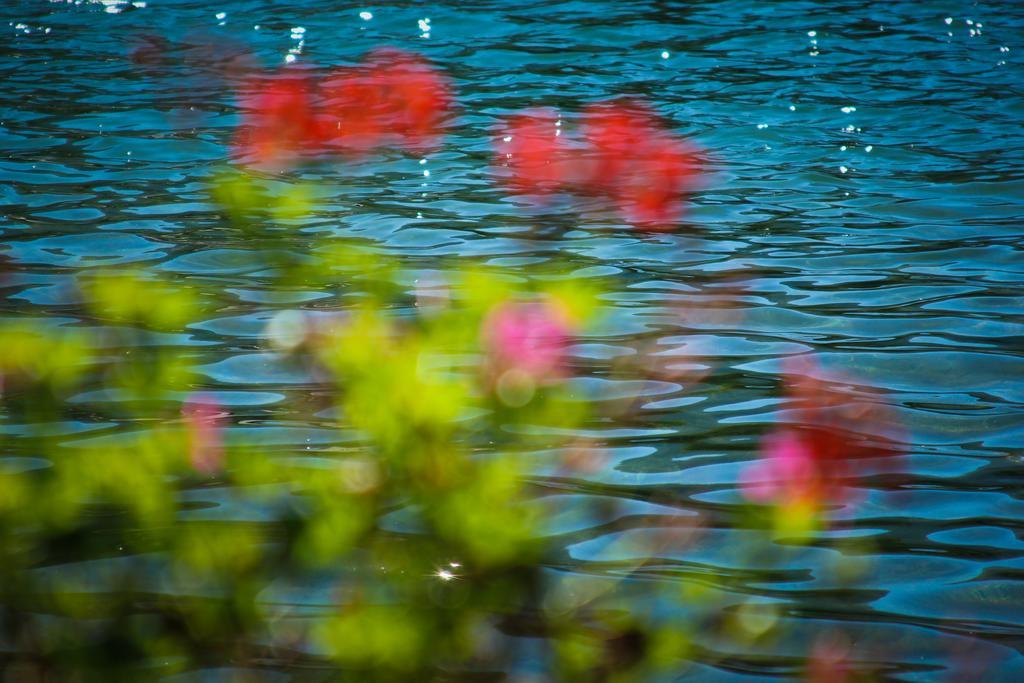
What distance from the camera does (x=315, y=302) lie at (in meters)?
3.95

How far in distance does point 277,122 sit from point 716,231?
144 inches

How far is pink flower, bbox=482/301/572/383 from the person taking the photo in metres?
3.35

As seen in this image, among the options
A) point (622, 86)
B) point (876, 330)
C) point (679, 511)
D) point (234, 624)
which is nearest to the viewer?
point (234, 624)

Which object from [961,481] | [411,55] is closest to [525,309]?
[961,481]

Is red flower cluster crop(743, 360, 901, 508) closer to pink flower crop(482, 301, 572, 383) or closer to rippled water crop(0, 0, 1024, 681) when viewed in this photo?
rippled water crop(0, 0, 1024, 681)

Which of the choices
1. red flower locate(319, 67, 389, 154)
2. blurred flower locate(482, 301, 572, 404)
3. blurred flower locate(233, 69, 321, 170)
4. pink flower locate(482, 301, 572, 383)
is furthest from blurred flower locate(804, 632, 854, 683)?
red flower locate(319, 67, 389, 154)

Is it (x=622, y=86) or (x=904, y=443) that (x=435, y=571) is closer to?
(x=904, y=443)

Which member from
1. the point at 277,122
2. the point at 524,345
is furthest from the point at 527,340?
the point at 277,122

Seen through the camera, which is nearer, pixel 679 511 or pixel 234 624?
pixel 234 624

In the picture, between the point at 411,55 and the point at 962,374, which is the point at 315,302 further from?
the point at 411,55

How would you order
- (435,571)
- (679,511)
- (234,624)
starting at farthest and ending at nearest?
(679,511)
(435,571)
(234,624)

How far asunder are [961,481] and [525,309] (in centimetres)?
167

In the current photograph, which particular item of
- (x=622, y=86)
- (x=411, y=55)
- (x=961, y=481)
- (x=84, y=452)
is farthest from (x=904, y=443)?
(x=411, y=55)

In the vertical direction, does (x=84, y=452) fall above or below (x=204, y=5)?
below
